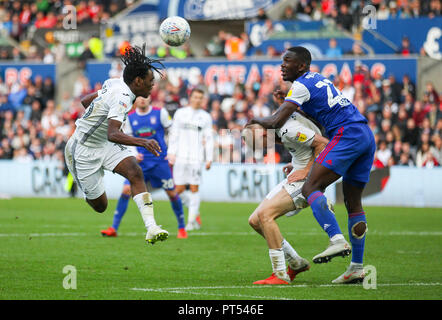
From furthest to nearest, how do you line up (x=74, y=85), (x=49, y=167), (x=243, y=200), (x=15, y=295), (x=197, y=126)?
(x=74, y=85)
(x=49, y=167)
(x=243, y=200)
(x=197, y=126)
(x=15, y=295)

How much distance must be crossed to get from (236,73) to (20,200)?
331 inches

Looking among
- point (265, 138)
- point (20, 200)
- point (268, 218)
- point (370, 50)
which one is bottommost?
point (20, 200)

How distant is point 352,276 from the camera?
9.42m

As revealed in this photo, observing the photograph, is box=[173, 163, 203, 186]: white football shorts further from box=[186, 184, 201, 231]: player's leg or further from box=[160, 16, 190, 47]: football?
box=[160, 16, 190, 47]: football

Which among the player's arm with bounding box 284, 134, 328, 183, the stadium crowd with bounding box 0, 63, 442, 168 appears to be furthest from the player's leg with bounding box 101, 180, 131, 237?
the stadium crowd with bounding box 0, 63, 442, 168

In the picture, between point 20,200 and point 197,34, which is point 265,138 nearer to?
point 20,200

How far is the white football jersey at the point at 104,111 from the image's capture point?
10.2m

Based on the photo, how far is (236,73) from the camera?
2877cm

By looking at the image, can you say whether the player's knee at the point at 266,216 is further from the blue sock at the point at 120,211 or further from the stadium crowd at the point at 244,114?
the stadium crowd at the point at 244,114

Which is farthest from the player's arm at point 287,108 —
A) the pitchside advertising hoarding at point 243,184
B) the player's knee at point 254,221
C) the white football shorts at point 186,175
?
the pitchside advertising hoarding at point 243,184

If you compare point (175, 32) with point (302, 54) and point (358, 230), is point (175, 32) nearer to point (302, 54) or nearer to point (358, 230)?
point (302, 54)

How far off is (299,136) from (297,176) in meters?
0.46
